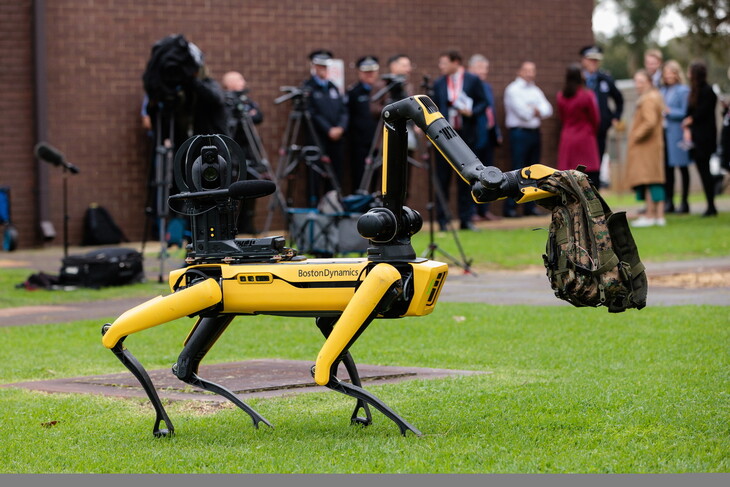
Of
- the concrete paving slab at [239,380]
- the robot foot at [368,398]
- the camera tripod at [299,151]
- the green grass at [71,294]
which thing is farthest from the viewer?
the camera tripod at [299,151]

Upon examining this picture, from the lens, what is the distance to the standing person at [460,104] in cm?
1997

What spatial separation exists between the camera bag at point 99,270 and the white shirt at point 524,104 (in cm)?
973

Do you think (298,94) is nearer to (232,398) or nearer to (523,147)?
(523,147)

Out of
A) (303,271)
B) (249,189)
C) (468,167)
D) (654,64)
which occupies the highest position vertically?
(468,167)

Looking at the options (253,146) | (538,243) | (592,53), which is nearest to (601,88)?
(592,53)

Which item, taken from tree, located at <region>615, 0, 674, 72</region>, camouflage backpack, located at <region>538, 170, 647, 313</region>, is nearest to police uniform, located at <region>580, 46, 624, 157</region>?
camouflage backpack, located at <region>538, 170, 647, 313</region>

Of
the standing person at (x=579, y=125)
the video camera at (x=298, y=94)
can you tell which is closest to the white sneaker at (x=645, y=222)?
the standing person at (x=579, y=125)

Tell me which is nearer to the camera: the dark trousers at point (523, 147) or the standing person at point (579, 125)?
the standing person at point (579, 125)

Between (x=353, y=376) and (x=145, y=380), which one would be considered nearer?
(x=145, y=380)

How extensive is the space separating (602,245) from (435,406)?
1614 millimetres

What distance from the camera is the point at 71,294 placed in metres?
13.6

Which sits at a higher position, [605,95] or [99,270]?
[605,95]

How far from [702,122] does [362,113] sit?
5.70 metres

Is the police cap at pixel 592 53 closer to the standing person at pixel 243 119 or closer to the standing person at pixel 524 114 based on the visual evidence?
the standing person at pixel 524 114
